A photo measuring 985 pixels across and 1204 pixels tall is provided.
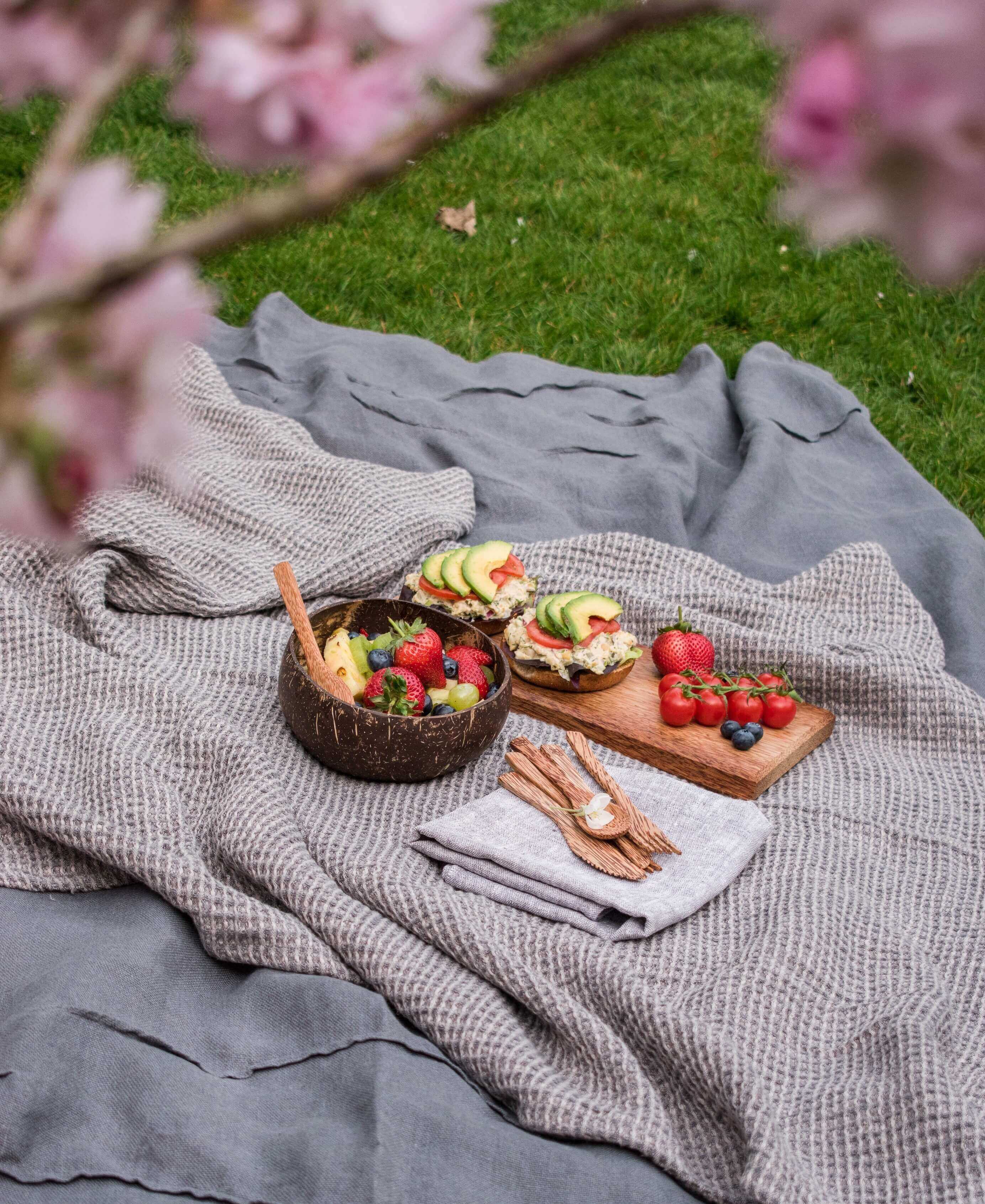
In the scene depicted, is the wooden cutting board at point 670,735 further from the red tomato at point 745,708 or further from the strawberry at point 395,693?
the strawberry at point 395,693

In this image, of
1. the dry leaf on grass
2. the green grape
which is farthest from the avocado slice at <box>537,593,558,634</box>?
the dry leaf on grass

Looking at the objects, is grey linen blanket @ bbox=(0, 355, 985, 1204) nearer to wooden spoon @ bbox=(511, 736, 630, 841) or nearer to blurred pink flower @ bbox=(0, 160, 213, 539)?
wooden spoon @ bbox=(511, 736, 630, 841)

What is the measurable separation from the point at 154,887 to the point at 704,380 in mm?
1778

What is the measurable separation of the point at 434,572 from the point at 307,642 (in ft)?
0.98

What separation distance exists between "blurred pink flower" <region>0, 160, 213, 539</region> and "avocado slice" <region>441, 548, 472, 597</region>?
143 centimetres

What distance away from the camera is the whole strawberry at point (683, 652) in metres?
1.71

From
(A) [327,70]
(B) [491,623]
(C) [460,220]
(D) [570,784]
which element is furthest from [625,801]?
(C) [460,220]

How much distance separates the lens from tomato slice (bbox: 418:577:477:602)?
5.62 feet

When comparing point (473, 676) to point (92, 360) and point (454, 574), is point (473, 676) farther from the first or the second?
point (92, 360)

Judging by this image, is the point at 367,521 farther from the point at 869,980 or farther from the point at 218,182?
the point at 218,182

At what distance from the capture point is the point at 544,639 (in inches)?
66.1

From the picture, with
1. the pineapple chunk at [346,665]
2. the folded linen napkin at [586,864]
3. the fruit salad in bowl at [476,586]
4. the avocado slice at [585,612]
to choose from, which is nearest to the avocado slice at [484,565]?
the fruit salad in bowl at [476,586]

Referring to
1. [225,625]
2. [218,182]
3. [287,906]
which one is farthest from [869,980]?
[218,182]

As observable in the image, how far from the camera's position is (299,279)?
128 inches
